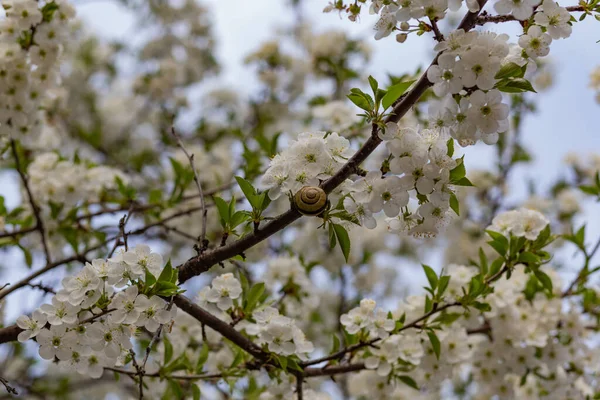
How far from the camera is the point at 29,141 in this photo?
264cm

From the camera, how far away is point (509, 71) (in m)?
1.35

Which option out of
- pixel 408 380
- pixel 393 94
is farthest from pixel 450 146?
pixel 408 380

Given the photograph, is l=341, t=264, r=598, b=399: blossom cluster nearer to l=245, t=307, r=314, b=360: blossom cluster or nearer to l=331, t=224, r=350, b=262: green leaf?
l=245, t=307, r=314, b=360: blossom cluster

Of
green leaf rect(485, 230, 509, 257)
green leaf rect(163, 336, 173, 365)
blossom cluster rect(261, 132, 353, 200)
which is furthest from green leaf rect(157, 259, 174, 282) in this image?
green leaf rect(485, 230, 509, 257)

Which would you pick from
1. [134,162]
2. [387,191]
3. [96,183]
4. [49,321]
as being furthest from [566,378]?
[134,162]

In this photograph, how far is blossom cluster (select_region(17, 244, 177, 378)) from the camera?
149 cm

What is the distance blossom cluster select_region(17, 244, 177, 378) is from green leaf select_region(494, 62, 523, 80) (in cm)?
88

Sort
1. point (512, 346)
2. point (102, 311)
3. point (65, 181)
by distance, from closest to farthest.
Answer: point (102, 311) → point (512, 346) → point (65, 181)

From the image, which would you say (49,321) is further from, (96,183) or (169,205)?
(96,183)

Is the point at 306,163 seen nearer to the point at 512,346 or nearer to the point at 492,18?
the point at 492,18

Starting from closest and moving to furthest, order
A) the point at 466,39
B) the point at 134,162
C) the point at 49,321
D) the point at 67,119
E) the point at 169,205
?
the point at 466,39 < the point at 49,321 < the point at 169,205 < the point at 134,162 < the point at 67,119

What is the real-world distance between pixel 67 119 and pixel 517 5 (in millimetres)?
4328

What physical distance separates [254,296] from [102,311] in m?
0.55

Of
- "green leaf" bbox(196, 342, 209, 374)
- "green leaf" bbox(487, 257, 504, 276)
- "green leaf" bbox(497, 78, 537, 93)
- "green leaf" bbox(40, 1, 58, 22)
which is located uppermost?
"green leaf" bbox(40, 1, 58, 22)
